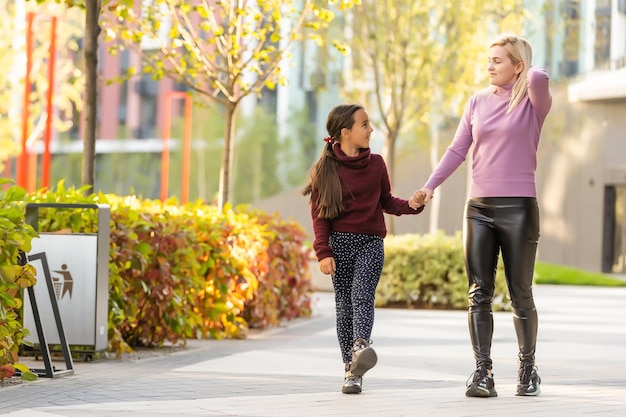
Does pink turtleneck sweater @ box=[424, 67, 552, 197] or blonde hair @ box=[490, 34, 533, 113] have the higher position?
blonde hair @ box=[490, 34, 533, 113]

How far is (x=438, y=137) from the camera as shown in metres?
41.1

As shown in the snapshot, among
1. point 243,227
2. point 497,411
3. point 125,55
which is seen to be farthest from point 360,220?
point 125,55

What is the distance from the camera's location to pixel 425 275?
63.3 feet

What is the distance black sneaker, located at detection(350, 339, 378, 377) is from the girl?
147 mm

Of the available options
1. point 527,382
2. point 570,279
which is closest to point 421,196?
point 527,382

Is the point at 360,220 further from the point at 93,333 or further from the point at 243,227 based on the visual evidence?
the point at 243,227

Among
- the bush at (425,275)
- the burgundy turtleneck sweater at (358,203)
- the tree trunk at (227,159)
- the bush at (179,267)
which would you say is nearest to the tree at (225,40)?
the tree trunk at (227,159)

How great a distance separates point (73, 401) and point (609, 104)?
35.8 meters

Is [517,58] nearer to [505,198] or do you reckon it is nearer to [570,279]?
[505,198]

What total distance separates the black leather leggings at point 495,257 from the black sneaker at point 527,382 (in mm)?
46

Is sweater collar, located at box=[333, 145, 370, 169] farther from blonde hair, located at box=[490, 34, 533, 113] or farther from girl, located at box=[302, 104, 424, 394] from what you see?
blonde hair, located at box=[490, 34, 533, 113]

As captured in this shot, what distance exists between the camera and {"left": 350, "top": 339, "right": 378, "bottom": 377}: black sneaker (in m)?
7.31

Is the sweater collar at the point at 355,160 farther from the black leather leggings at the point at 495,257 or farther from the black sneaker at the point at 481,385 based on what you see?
the black sneaker at the point at 481,385

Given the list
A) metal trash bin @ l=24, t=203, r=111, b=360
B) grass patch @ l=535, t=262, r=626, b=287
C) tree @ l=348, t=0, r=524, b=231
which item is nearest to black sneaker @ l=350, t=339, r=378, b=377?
metal trash bin @ l=24, t=203, r=111, b=360
